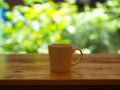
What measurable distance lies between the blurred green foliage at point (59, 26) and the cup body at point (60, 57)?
1.72 m

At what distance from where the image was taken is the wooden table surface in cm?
95

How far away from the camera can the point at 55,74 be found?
40.1 inches

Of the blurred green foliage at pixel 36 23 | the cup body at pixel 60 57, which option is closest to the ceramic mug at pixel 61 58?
the cup body at pixel 60 57

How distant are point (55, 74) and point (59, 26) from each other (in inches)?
69.7

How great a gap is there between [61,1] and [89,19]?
1.08 feet

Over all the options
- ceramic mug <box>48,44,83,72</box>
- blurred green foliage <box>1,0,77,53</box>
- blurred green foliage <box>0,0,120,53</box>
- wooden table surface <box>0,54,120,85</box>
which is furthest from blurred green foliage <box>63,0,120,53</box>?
ceramic mug <box>48,44,83,72</box>

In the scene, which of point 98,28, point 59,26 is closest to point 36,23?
point 59,26

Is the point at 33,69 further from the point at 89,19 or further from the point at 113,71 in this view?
the point at 89,19

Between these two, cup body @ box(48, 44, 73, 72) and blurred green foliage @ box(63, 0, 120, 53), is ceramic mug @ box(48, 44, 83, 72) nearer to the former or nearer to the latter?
cup body @ box(48, 44, 73, 72)

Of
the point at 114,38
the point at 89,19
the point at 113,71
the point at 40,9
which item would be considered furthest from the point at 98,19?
the point at 113,71

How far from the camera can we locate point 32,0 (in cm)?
276

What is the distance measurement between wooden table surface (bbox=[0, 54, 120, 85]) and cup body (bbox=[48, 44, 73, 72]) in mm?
28

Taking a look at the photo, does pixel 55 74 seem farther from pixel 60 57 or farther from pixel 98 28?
pixel 98 28

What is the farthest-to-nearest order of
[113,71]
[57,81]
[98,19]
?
[98,19]
[113,71]
[57,81]
